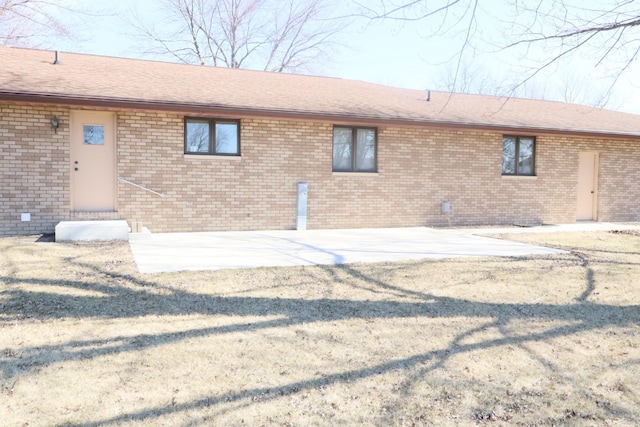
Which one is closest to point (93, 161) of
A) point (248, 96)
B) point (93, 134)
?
point (93, 134)

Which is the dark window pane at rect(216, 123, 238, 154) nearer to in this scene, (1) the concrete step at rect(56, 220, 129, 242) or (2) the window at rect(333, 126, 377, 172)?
(2) the window at rect(333, 126, 377, 172)

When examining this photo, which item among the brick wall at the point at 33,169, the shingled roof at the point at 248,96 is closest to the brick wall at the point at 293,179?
the brick wall at the point at 33,169

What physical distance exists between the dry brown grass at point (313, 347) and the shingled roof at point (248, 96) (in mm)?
4144

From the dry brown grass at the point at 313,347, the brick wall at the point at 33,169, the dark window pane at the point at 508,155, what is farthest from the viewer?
the dark window pane at the point at 508,155

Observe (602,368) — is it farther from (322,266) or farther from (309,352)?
(322,266)

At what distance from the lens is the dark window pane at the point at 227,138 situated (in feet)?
36.3

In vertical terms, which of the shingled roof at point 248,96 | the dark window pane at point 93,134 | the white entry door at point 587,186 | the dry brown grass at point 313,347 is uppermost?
the shingled roof at point 248,96

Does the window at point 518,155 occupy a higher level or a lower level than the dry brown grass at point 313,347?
higher

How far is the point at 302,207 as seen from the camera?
38.0 ft

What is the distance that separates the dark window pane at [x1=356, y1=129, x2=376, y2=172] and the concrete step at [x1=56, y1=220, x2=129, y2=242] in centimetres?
575

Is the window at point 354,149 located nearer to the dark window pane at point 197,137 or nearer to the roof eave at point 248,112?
the roof eave at point 248,112

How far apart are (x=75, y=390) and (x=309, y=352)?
5.40ft

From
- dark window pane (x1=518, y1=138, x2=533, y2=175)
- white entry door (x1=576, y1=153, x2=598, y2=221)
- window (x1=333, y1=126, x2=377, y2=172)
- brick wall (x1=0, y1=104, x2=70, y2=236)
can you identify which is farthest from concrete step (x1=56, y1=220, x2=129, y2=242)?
white entry door (x1=576, y1=153, x2=598, y2=221)

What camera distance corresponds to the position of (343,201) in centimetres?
1215
